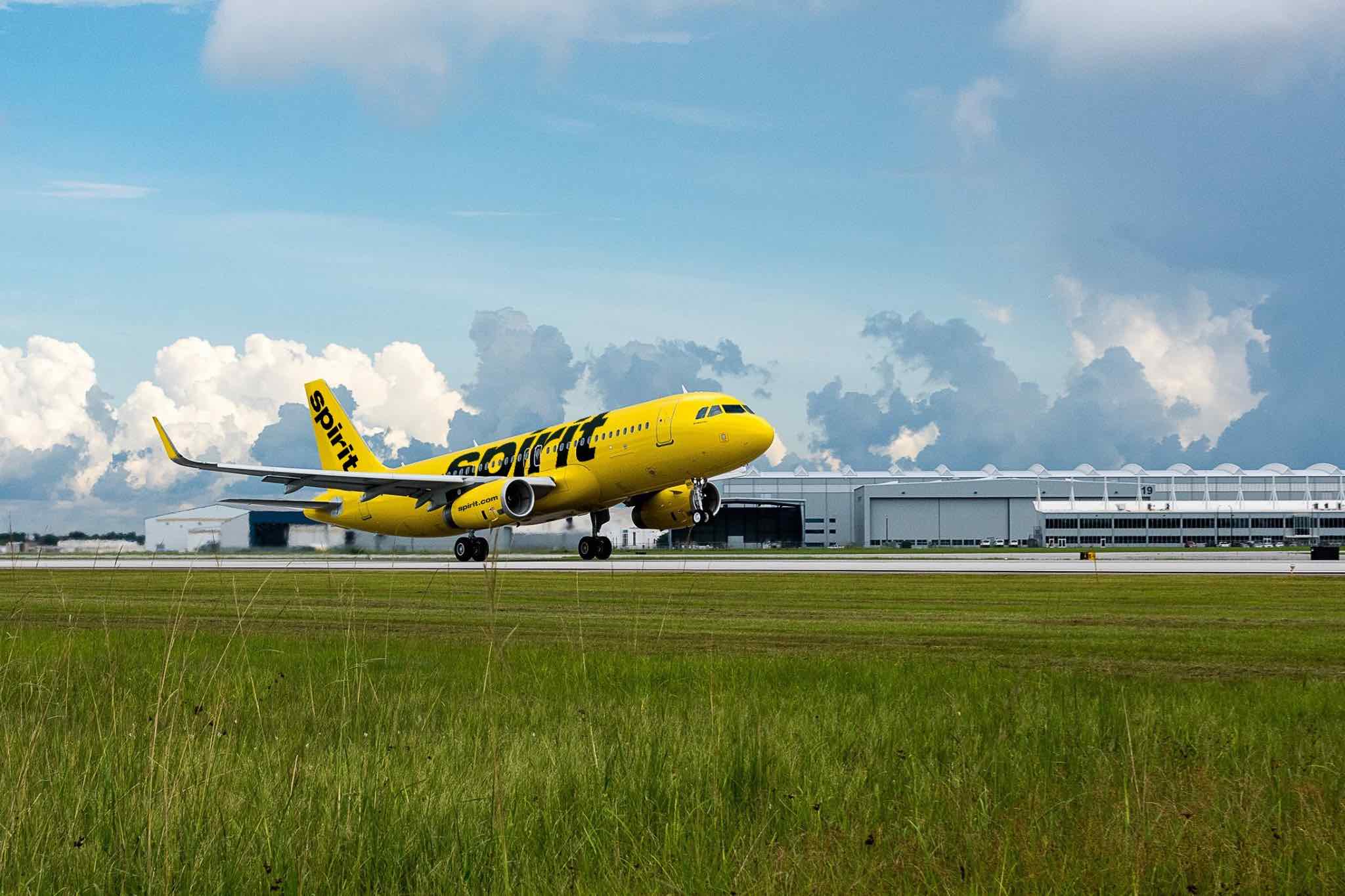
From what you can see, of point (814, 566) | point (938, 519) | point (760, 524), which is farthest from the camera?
point (938, 519)

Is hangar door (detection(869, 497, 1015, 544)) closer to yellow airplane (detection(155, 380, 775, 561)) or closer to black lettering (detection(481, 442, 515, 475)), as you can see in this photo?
yellow airplane (detection(155, 380, 775, 561))

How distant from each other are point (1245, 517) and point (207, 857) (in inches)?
6765

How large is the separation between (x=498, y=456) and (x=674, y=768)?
45996 mm

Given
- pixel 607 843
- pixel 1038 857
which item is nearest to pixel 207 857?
pixel 607 843

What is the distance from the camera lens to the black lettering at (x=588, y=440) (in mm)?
47406

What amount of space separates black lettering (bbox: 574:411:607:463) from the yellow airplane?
4cm

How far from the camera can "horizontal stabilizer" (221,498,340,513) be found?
60.3 m

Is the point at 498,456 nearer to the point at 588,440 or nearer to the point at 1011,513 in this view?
the point at 588,440

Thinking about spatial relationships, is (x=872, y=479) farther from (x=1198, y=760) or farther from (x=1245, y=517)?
(x=1198, y=760)

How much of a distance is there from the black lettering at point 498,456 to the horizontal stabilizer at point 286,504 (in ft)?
41.9

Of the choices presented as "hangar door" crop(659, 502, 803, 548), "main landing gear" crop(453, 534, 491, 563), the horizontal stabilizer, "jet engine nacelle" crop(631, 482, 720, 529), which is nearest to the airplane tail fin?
the horizontal stabilizer

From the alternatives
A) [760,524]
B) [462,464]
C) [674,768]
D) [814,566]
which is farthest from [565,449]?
[760,524]

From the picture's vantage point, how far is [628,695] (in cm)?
1059

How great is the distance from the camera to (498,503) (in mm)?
48219
